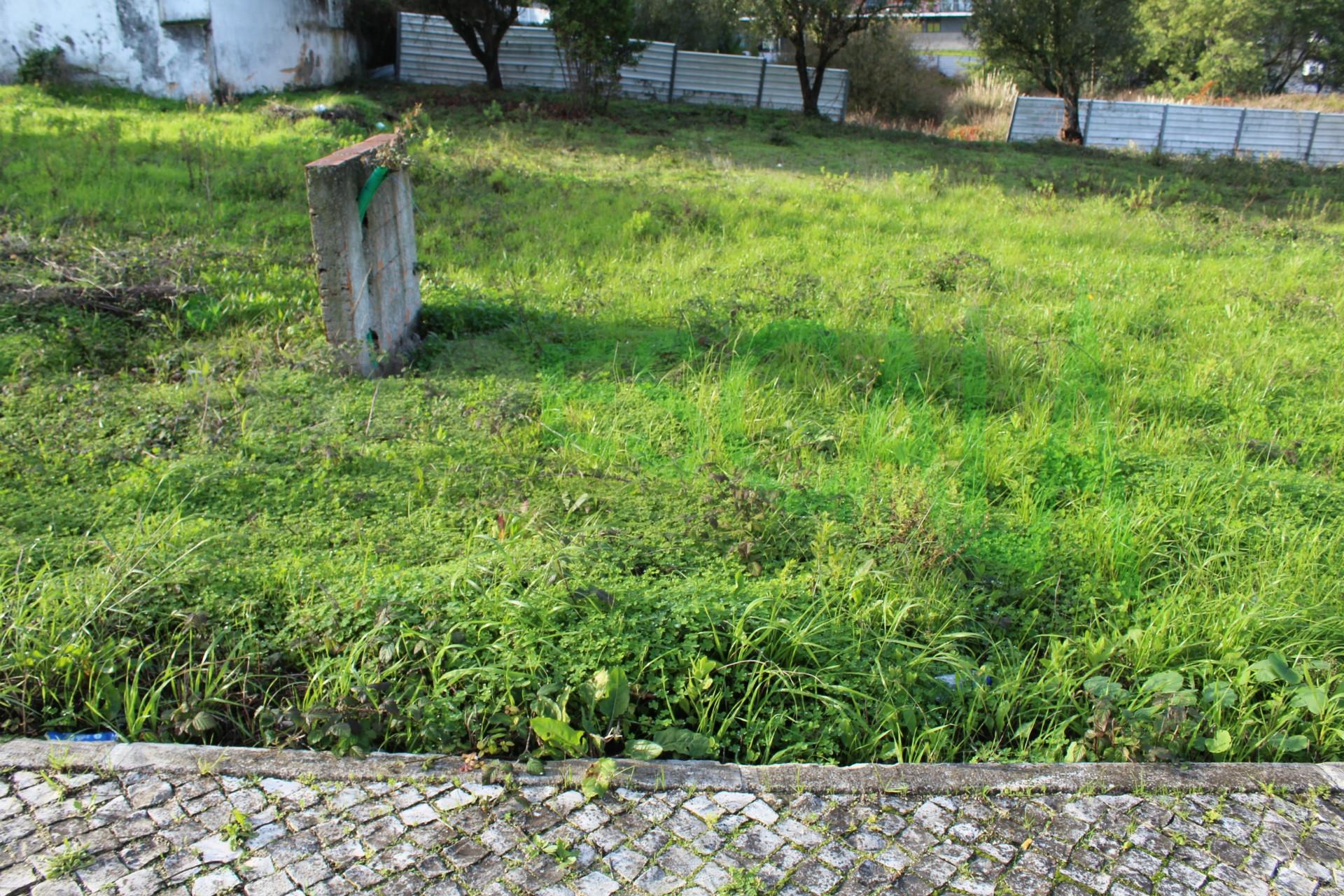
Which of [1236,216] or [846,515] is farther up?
[1236,216]

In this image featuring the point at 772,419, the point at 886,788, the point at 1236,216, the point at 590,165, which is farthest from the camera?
the point at 590,165

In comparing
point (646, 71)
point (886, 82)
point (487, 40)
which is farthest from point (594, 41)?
point (886, 82)

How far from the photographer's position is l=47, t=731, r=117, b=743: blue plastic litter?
296 cm

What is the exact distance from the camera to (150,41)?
14484 mm

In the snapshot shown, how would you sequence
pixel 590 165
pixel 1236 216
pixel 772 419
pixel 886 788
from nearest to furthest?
pixel 886 788 < pixel 772 419 < pixel 1236 216 < pixel 590 165

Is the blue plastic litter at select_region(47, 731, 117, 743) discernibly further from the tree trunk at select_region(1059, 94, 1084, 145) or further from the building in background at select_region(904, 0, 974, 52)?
the building in background at select_region(904, 0, 974, 52)

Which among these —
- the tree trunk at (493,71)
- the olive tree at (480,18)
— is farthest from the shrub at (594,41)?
the tree trunk at (493,71)

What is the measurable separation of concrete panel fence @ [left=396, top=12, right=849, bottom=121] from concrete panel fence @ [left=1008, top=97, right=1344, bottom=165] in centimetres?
457

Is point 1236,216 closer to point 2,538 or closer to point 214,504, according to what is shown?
point 214,504

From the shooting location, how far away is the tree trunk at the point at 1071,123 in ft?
65.1

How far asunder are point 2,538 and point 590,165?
10.2 m

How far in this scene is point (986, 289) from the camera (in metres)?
7.77

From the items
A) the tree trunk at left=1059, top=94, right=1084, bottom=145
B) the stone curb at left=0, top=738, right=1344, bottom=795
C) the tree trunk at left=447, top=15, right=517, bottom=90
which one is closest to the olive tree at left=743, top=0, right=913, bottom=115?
the tree trunk at left=1059, top=94, right=1084, bottom=145

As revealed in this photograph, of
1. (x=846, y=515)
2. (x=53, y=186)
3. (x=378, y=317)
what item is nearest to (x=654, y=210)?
(x=378, y=317)
